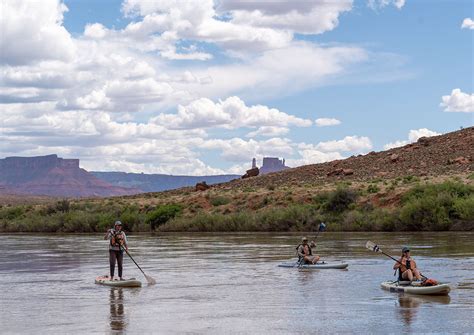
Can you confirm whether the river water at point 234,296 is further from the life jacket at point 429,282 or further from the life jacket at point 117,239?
the life jacket at point 117,239

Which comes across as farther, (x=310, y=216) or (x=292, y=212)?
(x=292, y=212)

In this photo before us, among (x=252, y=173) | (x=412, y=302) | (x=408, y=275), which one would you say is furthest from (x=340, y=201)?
(x=252, y=173)

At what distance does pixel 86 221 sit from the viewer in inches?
2781

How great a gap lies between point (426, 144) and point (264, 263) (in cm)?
6669

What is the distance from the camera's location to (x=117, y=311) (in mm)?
19344

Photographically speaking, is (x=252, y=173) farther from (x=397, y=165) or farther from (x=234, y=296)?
(x=234, y=296)

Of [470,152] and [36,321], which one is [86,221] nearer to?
[470,152]

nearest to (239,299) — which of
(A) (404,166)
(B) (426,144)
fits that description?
(A) (404,166)

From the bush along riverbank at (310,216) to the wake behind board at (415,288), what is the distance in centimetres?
2986

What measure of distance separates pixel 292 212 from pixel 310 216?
4.41 ft

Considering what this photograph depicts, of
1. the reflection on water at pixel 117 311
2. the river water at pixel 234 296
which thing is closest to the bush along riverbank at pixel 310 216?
the river water at pixel 234 296

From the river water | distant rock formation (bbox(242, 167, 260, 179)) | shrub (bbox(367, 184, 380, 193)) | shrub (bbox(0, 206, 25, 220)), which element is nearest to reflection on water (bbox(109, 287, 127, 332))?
the river water

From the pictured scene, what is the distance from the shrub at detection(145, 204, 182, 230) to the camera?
6794 cm

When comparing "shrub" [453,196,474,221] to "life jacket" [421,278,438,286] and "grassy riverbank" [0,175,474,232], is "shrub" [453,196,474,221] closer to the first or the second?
"grassy riverbank" [0,175,474,232]
